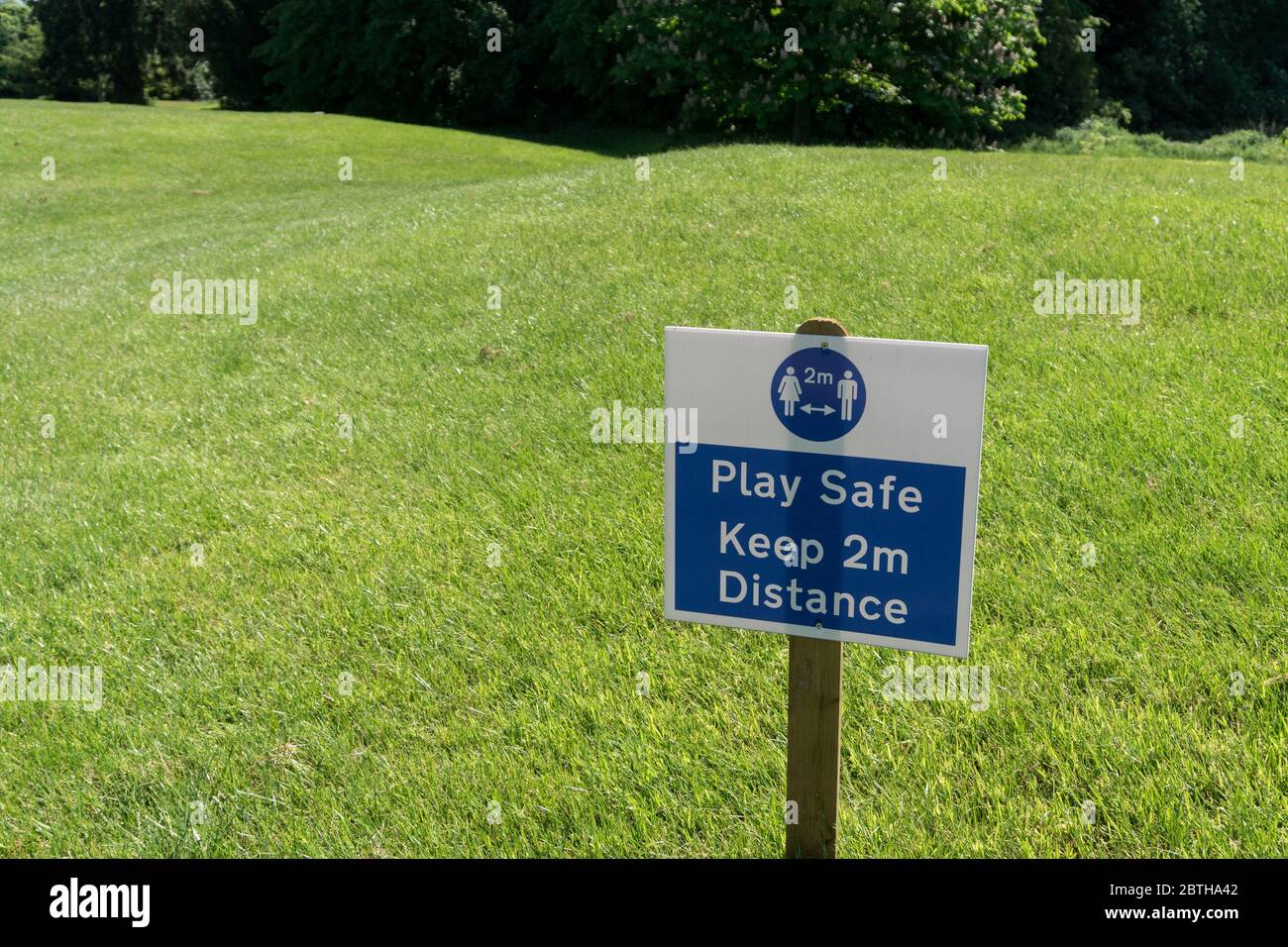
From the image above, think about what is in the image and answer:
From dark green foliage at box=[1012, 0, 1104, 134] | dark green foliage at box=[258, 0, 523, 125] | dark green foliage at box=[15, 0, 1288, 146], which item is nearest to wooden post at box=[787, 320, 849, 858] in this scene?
dark green foliage at box=[15, 0, 1288, 146]

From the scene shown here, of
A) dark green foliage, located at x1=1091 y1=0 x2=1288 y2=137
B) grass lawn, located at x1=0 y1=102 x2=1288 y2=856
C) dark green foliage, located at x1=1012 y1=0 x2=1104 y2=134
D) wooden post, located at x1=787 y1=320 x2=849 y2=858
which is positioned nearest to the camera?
wooden post, located at x1=787 y1=320 x2=849 y2=858

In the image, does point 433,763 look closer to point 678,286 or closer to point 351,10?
point 678,286

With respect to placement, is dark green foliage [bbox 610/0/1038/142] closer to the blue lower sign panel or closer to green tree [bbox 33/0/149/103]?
the blue lower sign panel

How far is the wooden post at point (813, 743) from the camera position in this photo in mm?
2869

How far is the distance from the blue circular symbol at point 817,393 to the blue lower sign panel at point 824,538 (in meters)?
0.08

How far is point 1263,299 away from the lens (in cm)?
733

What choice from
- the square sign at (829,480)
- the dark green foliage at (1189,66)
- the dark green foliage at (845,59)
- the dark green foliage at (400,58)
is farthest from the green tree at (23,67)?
the square sign at (829,480)

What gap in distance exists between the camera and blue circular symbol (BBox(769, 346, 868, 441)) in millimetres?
2639

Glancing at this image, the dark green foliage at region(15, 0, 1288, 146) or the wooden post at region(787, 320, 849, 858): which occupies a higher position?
the dark green foliage at region(15, 0, 1288, 146)

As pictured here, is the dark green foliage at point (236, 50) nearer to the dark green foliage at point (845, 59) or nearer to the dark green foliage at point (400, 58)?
the dark green foliage at point (400, 58)

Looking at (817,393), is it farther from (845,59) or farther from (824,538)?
(845,59)

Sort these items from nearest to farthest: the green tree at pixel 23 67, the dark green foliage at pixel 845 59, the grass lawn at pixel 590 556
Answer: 1. the grass lawn at pixel 590 556
2. the dark green foliage at pixel 845 59
3. the green tree at pixel 23 67

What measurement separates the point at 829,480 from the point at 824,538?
15 centimetres

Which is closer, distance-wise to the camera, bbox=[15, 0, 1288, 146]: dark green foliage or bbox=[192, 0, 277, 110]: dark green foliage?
bbox=[15, 0, 1288, 146]: dark green foliage
